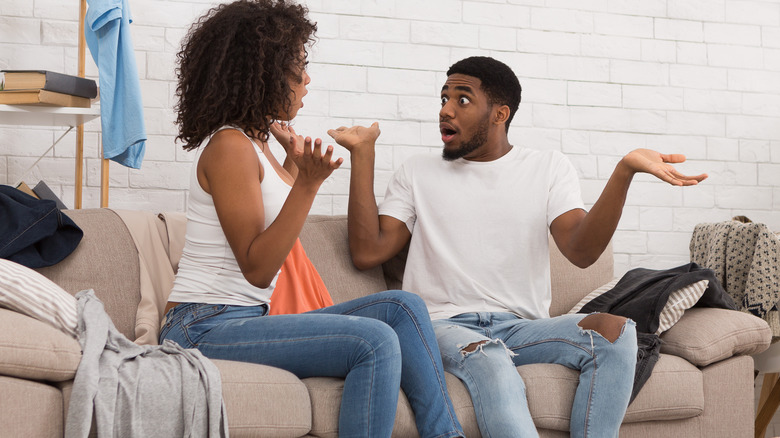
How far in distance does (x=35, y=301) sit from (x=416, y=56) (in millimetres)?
1740

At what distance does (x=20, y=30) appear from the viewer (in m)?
2.62

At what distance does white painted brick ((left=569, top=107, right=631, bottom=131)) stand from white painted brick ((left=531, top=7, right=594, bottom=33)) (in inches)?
12.5

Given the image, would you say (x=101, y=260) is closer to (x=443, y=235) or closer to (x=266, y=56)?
(x=266, y=56)

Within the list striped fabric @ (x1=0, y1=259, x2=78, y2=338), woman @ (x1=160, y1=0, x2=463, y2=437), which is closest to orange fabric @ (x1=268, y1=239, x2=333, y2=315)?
woman @ (x1=160, y1=0, x2=463, y2=437)

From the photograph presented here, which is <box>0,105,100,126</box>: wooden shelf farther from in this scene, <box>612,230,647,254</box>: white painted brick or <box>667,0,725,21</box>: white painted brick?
<box>667,0,725,21</box>: white painted brick

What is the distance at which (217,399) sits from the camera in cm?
148

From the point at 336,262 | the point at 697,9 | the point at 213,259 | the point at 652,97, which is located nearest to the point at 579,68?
the point at 652,97

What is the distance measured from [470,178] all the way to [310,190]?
0.83 metres

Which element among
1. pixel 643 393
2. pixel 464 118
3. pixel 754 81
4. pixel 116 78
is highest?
pixel 754 81

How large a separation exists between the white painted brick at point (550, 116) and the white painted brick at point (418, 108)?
0.39 meters

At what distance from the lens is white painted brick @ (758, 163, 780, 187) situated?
3191 mm

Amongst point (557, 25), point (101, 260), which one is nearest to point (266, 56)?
point (101, 260)

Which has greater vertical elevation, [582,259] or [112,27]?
[112,27]

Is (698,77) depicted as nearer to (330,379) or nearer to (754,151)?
(754,151)
